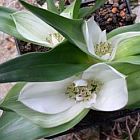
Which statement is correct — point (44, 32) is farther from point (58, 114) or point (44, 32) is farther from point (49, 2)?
point (58, 114)

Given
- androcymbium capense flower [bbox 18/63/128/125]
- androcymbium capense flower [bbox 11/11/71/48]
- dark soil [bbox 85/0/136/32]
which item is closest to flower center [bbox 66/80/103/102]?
androcymbium capense flower [bbox 18/63/128/125]

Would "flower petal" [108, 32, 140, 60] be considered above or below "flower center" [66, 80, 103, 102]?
above

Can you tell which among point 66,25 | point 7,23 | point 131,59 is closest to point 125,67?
point 131,59

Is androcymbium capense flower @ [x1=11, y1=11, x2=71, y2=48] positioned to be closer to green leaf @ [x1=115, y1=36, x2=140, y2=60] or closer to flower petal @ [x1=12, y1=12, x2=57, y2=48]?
flower petal @ [x1=12, y1=12, x2=57, y2=48]

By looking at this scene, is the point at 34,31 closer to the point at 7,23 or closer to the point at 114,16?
the point at 7,23

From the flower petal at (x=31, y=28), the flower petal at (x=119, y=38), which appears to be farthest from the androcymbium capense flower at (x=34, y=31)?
the flower petal at (x=119, y=38)
